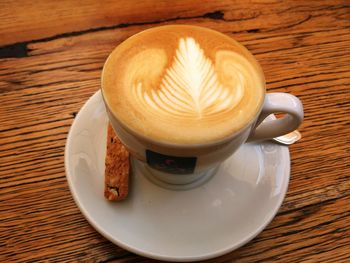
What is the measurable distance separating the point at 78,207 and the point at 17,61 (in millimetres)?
421

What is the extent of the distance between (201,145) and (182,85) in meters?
0.13

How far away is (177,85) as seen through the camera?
0.60 m

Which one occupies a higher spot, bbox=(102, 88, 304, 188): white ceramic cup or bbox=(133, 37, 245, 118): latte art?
bbox=(133, 37, 245, 118): latte art

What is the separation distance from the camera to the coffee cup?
1.78ft

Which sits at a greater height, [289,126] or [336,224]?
[289,126]

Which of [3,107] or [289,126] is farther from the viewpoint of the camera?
[3,107]

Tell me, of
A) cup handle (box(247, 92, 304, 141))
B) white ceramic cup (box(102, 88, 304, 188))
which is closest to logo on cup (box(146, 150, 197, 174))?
white ceramic cup (box(102, 88, 304, 188))

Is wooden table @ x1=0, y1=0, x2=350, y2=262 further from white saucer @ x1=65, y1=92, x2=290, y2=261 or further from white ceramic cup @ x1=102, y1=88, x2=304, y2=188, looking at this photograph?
white ceramic cup @ x1=102, y1=88, x2=304, y2=188

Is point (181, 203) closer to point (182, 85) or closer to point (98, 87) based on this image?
point (182, 85)

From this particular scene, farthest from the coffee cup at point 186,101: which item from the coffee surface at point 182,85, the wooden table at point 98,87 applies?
the wooden table at point 98,87

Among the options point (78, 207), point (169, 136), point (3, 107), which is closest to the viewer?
point (169, 136)

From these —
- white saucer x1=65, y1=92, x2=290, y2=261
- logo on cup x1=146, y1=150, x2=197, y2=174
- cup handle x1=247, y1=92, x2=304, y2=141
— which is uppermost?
cup handle x1=247, y1=92, x2=304, y2=141

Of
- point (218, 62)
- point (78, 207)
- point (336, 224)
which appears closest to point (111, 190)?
point (78, 207)

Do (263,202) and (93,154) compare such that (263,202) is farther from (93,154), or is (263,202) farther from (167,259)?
(93,154)
